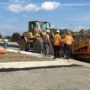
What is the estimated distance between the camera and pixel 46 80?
629 inches

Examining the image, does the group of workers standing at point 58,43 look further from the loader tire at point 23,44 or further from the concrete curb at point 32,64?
the loader tire at point 23,44

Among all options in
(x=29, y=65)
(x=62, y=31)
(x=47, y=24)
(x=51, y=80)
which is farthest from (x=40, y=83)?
(x=47, y=24)

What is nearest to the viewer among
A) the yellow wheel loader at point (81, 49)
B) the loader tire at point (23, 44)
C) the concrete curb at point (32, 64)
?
the concrete curb at point (32, 64)

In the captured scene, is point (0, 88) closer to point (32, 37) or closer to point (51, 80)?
point (51, 80)

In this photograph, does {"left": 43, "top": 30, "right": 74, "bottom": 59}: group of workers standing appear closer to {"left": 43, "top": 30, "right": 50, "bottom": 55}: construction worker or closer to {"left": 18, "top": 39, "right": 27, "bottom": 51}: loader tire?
{"left": 43, "top": 30, "right": 50, "bottom": 55}: construction worker

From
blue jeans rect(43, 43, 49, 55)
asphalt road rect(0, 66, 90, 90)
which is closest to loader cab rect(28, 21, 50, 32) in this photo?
blue jeans rect(43, 43, 49, 55)

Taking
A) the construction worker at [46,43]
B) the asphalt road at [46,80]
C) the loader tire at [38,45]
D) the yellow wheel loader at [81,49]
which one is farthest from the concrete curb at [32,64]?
the loader tire at [38,45]

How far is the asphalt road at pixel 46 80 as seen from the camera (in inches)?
561

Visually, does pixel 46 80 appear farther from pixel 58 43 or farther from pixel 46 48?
pixel 46 48

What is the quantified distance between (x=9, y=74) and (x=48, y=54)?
11.0 m

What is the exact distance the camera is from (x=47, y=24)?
36000 mm

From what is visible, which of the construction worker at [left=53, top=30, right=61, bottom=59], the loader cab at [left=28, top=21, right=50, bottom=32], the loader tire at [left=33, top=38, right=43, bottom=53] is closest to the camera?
the construction worker at [left=53, top=30, right=61, bottom=59]

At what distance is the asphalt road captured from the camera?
46.7 ft

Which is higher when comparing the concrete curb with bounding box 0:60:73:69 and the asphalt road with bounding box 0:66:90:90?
the concrete curb with bounding box 0:60:73:69
